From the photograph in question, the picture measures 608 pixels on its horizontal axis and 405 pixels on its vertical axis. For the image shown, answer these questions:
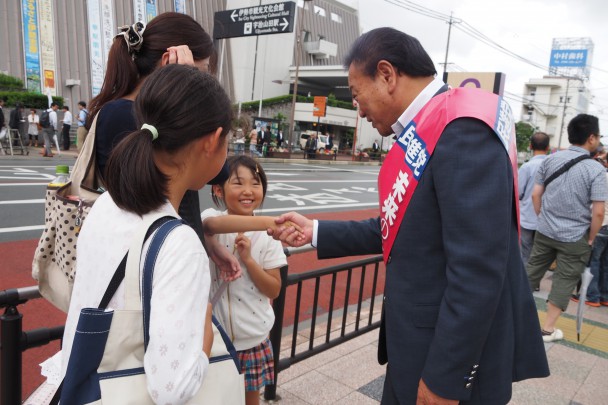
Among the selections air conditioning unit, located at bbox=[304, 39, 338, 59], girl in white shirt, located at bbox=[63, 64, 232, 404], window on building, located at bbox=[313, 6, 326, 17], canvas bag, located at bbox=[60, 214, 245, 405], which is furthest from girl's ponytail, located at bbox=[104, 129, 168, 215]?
window on building, located at bbox=[313, 6, 326, 17]

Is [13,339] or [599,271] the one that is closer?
[13,339]

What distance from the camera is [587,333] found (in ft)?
15.0

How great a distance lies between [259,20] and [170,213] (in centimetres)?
2286

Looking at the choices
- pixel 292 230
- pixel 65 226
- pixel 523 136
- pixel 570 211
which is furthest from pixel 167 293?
pixel 523 136

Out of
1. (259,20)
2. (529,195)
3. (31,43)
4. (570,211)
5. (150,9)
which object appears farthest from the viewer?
(150,9)

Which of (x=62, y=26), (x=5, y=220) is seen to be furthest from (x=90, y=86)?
(x=5, y=220)

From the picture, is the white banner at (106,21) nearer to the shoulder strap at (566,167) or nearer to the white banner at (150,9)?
the white banner at (150,9)

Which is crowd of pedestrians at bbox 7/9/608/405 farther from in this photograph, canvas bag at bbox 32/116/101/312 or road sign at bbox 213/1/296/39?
road sign at bbox 213/1/296/39

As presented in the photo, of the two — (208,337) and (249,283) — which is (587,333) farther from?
(208,337)

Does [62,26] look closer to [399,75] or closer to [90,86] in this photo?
[90,86]

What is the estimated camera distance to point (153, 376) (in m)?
1.00

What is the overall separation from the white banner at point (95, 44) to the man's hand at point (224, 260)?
28.5 metres

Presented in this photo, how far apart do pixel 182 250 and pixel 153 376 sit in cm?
28

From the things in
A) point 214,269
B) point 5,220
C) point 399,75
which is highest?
point 399,75
